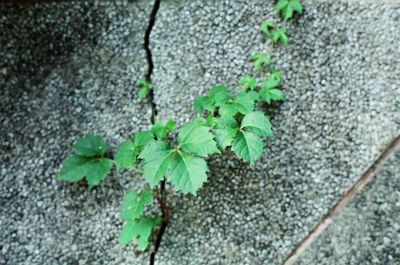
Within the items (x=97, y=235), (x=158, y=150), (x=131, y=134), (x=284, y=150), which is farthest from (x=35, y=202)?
(x=284, y=150)

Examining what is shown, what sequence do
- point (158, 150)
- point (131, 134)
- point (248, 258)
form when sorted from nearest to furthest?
point (158, 150) → point (248, 258) → point (131, 134)

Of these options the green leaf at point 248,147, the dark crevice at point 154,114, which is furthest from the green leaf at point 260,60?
the green leaf at point 248,147

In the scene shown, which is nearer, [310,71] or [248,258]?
[248,258]

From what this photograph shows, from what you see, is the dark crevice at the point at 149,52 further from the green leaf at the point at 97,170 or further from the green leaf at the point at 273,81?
the green leaf at the point at 273,81

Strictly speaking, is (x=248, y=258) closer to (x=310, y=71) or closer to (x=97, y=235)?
(x=97, y=235)

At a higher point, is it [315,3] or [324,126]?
[315,3]

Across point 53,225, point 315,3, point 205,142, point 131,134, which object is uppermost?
point 315,3

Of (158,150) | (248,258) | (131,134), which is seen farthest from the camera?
(131,134)
